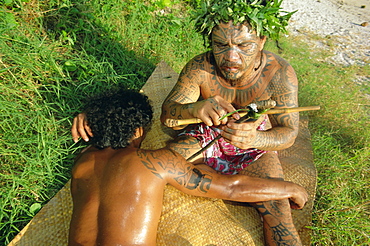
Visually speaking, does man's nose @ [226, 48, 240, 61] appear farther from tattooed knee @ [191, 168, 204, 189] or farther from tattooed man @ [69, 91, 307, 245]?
tattooed knee @ [191, 168, 204, 189]

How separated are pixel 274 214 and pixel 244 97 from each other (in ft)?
3.71

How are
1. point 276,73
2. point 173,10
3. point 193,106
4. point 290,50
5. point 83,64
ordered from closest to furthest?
point 193,106 < point 276,73 < point 83,64 < point 173,10 < point 290,50

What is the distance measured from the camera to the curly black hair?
214 centimetres

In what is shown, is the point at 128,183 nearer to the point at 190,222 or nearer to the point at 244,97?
the point at 190,222

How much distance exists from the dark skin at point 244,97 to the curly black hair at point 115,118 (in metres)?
0.21

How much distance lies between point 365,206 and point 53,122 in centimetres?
335

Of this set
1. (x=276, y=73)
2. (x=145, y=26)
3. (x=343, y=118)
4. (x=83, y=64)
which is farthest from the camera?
(x=145, y=26)

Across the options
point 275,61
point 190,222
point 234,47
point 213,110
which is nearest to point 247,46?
point 234,47

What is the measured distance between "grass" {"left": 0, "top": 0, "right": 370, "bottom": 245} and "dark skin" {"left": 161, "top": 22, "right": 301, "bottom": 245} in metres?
0.56

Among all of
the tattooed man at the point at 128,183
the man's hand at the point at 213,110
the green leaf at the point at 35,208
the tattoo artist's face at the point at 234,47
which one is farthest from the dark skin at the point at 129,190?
the tattoo artist's face at the point at 234,47

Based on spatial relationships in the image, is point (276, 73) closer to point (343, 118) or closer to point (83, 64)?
point (343, 118)

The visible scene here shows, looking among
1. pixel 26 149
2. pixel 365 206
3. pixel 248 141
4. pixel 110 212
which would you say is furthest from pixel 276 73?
pixel 26 149

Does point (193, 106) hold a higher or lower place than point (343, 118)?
higher

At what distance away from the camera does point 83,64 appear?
128 inches
